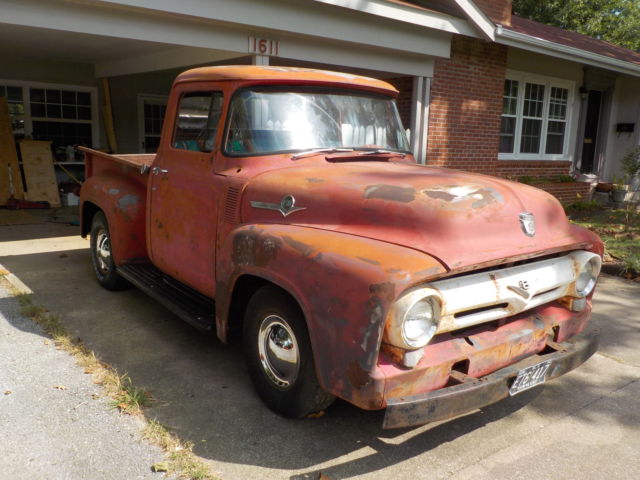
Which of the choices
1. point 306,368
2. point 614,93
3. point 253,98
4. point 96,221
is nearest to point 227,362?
point 306,368

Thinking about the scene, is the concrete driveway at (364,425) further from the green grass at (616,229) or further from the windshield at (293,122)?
the green grass at (616,229)

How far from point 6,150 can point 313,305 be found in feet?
33.3

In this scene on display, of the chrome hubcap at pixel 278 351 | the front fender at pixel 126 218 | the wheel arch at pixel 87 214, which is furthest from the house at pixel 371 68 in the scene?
the chrome hubcap at pixel 278 351

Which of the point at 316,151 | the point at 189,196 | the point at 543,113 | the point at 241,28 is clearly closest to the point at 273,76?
the point at 316,151

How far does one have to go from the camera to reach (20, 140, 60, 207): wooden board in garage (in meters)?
10.7

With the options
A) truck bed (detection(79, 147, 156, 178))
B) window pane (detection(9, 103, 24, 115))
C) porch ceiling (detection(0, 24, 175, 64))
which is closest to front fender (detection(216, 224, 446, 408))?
truck bed (detection(79, 147, 156, 178))

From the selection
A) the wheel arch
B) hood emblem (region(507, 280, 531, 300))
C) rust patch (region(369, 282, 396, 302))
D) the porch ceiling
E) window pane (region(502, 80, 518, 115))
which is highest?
the porch ceiling

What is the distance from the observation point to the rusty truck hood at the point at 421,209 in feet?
9.00

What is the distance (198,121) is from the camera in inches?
159

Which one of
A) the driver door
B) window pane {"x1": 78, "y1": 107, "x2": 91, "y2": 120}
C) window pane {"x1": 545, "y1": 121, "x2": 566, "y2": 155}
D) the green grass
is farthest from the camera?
window pane {"x1": 545, "y1": 121, "x2": 566, "y2": 155}

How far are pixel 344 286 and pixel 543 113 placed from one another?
12.0 m

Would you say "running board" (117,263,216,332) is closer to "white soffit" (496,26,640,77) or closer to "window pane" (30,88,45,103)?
"white soffit" (496,26,640,77)

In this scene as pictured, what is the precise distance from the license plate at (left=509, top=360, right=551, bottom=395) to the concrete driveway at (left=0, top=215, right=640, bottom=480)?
1.33 feet

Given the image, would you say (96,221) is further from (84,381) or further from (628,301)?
(628,301)
